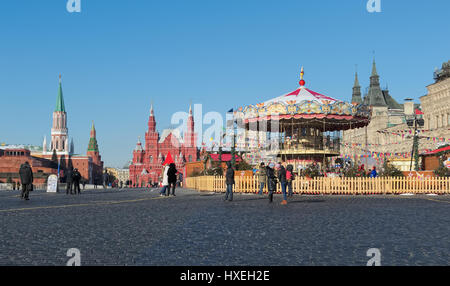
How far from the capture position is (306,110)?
103ft

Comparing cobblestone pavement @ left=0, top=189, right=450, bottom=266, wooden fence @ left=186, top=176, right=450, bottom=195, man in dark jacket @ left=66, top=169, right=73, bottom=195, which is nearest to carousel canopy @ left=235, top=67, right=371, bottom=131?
wooden fence @ left=186, top=176, right=450, bottom=195

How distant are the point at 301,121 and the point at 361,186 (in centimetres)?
731

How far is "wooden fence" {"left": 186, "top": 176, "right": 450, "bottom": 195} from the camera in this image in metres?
27.2

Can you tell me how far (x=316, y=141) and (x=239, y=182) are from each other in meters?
8.51

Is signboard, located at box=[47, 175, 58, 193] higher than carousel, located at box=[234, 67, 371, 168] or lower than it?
lower

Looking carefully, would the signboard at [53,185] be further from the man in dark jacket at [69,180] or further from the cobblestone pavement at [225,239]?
the cobblestone pavement at [225,239]

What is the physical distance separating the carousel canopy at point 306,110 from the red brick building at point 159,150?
11252 centimetres

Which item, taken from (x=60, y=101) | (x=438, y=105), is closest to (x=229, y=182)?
(x=438, y=105)

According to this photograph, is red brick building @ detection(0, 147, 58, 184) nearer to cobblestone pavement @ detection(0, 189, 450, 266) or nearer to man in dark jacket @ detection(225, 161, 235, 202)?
man in dark jacket @ detection(225, 161, 235, 202)

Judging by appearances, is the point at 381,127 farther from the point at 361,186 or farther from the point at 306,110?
the point at 361,186

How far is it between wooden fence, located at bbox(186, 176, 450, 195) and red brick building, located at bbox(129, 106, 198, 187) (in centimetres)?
11849
